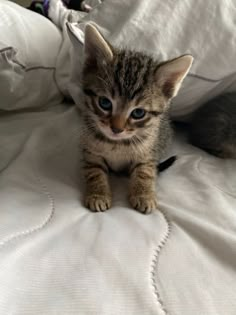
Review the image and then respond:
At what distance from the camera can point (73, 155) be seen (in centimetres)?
107

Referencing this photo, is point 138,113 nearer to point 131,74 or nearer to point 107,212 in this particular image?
point 131,74

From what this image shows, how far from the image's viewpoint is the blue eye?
2.99ft

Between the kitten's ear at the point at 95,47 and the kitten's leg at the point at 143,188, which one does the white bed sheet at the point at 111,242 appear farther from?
the kitten's ear at the point at 95,47

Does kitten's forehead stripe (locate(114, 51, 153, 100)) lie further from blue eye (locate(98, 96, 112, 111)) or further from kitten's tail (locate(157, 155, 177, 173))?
kitten's tail (locate(157, 155, 177, 173))

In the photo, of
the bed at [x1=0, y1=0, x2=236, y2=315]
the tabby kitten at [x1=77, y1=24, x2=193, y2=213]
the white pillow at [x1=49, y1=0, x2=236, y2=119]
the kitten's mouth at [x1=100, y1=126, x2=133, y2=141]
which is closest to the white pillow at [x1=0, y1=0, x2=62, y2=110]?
the bed at [x1=0, y1=0, x2=236, y2=315]

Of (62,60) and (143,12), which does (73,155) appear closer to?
(62,60)

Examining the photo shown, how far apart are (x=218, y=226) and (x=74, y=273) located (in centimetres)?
32

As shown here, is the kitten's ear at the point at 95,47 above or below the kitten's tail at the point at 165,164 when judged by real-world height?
above

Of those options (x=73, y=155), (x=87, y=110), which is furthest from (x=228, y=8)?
(x=73, y=155)

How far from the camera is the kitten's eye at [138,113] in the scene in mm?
909

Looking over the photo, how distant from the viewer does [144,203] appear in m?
0.85

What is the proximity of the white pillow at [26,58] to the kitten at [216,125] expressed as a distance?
50cm

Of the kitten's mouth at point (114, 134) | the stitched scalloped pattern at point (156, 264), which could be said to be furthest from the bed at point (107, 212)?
the kitten's mouth at point (114, 134)

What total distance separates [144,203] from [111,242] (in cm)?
16
